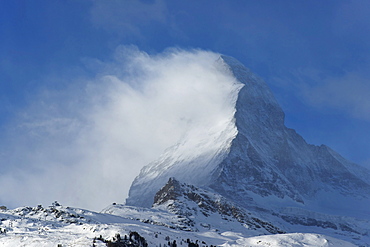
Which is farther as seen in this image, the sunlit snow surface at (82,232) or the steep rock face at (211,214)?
the steep rock face at (211,214)

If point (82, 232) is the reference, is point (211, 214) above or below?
above

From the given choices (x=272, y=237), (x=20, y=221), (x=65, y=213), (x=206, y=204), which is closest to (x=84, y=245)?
(x=20, y=221)

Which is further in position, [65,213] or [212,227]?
[212,227]

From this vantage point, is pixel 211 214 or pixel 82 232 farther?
pixel 211 214

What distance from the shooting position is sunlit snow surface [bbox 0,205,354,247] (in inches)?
2324

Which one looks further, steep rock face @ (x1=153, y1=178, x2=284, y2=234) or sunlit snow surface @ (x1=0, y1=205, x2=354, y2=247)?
steep rock face @ (x1=153, y1=178, x2=284, y2=234)

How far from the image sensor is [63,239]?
58875 mm

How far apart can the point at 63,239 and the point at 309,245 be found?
4667 cm

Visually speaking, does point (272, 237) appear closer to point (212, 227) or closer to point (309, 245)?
point (309, 245)

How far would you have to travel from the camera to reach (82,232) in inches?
2721

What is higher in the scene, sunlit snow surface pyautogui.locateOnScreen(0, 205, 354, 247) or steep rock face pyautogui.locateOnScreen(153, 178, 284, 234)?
steep rock face pyautogui.locateOnScreen(153, 178, 284, 234)


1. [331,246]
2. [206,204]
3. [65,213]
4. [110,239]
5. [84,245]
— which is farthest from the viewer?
[206,204]

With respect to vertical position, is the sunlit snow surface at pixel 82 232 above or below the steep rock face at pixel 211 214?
below

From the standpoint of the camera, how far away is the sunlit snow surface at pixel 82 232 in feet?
194
